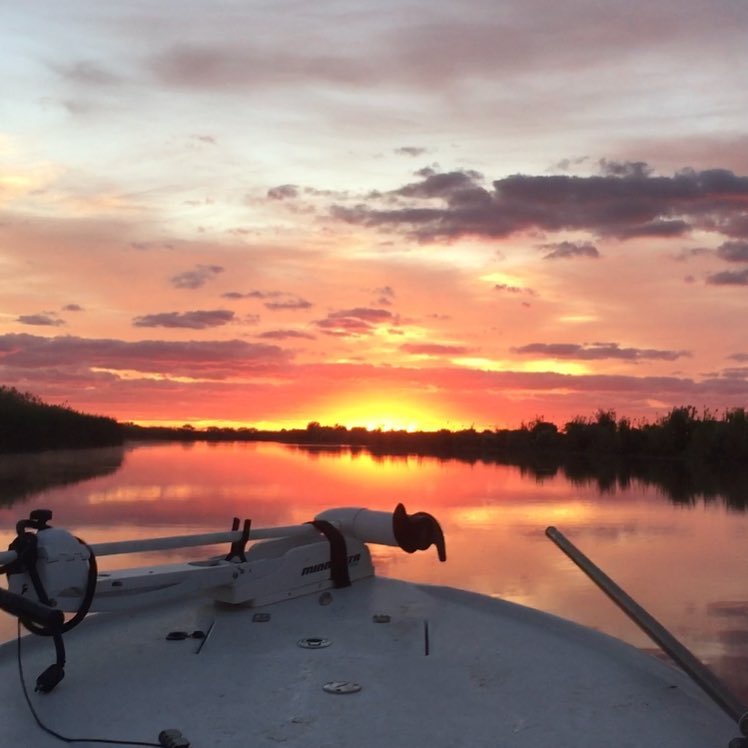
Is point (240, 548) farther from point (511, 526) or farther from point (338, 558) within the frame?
point (511, 526)

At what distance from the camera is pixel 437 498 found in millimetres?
17750

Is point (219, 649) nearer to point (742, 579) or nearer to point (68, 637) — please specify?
point (68, 637)

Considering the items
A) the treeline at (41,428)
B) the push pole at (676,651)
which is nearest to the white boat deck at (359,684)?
the push pole at (676,651)

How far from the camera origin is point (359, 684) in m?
2.98

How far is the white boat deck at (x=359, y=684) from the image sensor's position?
2.66m

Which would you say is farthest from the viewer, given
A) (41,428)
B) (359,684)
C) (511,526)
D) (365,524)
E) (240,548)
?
(41,428)

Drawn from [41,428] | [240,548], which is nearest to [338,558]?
[240,548]

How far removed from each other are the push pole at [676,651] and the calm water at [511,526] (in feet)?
9.04

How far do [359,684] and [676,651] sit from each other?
3.15ft

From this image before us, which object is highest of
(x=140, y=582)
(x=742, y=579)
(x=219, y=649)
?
(x=140, y=582)

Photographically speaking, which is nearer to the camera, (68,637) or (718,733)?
(718,733)

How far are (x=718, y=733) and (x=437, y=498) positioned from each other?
1503 cm

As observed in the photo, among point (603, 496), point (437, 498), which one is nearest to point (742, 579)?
point (437, 498)

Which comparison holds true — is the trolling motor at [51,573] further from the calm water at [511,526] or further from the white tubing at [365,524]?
the calm water at [511,526]
